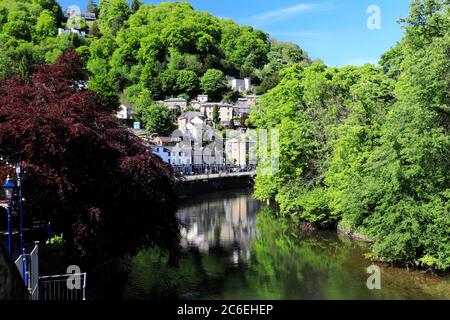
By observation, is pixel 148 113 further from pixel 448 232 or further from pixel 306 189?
pixel 448 232

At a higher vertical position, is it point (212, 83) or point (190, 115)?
point (212, 83)

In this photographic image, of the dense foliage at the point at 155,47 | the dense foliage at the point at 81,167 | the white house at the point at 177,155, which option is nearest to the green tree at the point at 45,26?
the dense foliage at the point at 155,47

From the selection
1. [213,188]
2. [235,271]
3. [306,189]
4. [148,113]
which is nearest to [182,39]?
[148,113]

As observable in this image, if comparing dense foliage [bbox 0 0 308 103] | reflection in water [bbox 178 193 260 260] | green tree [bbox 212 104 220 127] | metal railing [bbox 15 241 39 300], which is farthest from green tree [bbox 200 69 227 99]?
metal railing [bbox 15 241 39 300]

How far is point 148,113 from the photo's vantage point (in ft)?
316

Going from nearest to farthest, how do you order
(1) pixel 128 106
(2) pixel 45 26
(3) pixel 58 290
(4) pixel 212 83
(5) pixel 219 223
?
(3) pixel 58 290, (5) pixel 219 223, (1) pixel 128 106, (4) pixel 212 83, (2) pixel 45 26

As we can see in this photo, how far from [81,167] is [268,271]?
31.2 ft

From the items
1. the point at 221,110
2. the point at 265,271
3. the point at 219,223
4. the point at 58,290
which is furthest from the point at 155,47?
the point at 58,290

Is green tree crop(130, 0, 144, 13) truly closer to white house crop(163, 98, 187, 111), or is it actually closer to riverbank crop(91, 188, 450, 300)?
white house crop(163, 98, 187, 111)

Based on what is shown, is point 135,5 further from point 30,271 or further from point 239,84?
point 30,271

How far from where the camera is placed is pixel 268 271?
2217cm

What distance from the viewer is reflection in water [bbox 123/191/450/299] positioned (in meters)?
18.4

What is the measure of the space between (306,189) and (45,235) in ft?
63.2

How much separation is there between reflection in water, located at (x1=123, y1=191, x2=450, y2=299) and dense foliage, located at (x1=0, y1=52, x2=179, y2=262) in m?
1.86
